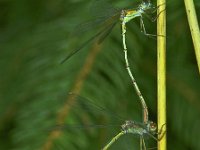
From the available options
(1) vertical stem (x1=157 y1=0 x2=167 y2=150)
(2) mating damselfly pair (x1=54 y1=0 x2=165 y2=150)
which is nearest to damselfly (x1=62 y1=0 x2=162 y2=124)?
(2) mating damselfly pair (x1=54 y1=0 x2=165 y2=150)

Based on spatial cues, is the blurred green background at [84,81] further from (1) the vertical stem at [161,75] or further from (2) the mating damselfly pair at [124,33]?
(1) the vertical stem at [161,75]

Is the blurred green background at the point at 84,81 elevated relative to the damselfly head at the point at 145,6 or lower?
lower

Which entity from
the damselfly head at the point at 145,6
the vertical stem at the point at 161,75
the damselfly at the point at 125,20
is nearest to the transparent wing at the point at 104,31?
the damselfly at the point at 125,20

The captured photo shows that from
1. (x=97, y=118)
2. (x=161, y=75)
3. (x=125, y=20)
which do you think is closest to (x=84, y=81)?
(x=97, y=118)

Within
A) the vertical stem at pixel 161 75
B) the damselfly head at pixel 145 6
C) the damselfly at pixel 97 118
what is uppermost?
the damselfly head at pixel 145 6

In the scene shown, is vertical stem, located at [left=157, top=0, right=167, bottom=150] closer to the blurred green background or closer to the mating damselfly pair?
the mating damselfly pair

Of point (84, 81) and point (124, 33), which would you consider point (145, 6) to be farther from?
point (84, 81)

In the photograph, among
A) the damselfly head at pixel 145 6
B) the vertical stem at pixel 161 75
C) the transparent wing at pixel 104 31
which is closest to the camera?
the vertical stem at pixel 161 75

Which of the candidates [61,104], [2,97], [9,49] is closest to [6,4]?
[9,49]
